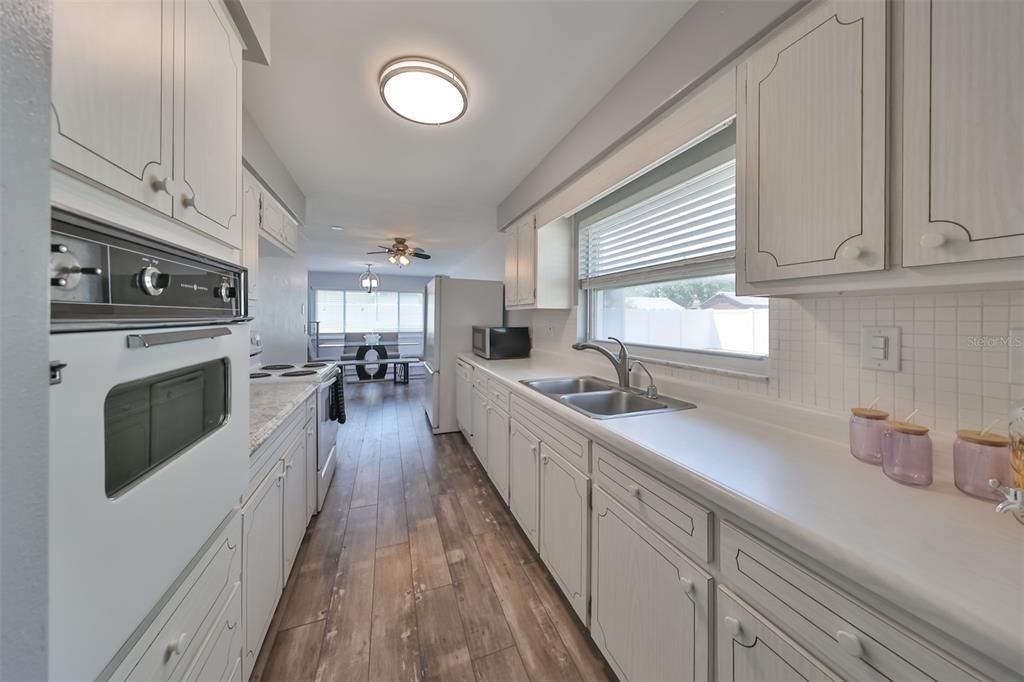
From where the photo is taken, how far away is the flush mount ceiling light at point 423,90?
157 centimetres

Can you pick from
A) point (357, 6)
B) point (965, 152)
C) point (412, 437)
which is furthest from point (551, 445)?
point (412, 437)

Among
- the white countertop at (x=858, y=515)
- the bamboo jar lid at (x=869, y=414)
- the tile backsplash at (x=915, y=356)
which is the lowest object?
the white countertop at (x=858, y=515)

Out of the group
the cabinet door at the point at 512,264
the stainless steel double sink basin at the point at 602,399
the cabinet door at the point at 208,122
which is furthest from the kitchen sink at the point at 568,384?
the cabinet door at the point at 208,122

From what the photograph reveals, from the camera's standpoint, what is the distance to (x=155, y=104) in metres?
0.66

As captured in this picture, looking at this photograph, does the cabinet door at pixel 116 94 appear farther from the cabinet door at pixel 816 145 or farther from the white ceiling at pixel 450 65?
the cabinet door at pixel 816 145

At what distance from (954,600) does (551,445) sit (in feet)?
3.95

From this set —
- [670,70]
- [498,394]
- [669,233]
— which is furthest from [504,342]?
[670,70]

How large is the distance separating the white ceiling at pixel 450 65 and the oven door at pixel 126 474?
1.41 m

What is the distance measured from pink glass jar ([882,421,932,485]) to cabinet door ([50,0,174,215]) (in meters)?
1.62

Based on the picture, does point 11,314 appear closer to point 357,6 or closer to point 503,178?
point 357,6

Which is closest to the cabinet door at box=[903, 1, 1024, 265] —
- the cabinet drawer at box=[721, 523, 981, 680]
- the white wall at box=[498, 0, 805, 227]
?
the white wall at box=[498, 0, 805, 227]

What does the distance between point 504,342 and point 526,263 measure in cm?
80

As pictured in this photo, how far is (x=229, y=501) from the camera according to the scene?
2.77 ft

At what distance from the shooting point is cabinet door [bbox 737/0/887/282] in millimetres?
796
